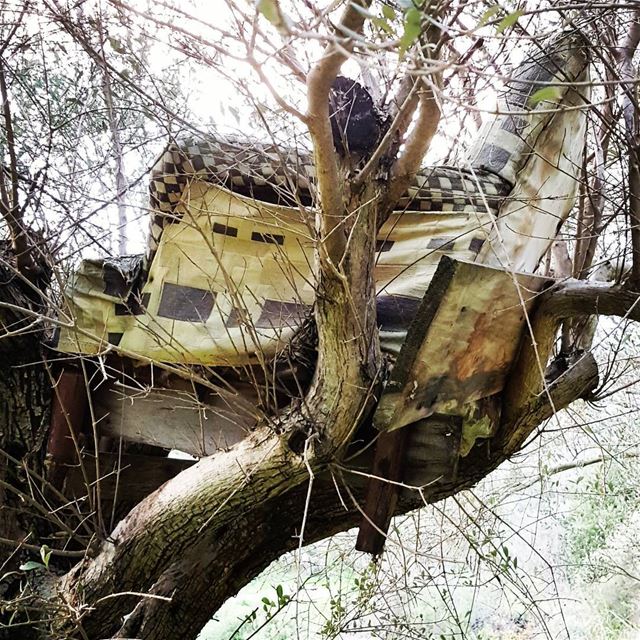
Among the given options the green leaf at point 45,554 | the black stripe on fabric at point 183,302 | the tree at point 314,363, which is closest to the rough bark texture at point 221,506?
the tree at point 314,363

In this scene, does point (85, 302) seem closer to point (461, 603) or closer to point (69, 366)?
point (69, 366)

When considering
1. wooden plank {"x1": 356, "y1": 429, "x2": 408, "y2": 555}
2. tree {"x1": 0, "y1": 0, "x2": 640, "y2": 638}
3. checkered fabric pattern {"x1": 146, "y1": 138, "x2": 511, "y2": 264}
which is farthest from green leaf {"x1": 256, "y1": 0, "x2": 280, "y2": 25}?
wooden plank {"x1": 356, "y1": 429, "x2": 408, "y2": 555}

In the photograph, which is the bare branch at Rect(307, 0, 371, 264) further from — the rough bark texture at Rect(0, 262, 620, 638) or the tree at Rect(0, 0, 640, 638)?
the rough bark texture at Rect(0, 262, 620, 638)

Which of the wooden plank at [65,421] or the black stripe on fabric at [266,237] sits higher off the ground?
the black stripe on fabric at [266,237]

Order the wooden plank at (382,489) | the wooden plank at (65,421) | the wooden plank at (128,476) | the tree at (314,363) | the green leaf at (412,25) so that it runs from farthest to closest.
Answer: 1. the wooden plank at (128,476)
2. the wooden plank at (65,421)
3. the wooden plank at (382,489)
4. the tree at (314,363)
5. the green leaf at (412,25)

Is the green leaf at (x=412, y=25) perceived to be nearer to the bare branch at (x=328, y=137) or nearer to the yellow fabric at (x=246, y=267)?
the bare branch at (x=328, y=137)

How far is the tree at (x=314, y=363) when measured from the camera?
149cm

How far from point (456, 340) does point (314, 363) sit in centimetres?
47

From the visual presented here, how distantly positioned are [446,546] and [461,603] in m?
1.96

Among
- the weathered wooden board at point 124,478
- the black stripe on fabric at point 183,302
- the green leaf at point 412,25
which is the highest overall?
the green leaf at point 412,25

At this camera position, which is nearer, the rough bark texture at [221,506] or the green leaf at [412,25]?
the green leaf at [412,25]

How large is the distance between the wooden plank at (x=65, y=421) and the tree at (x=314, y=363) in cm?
5

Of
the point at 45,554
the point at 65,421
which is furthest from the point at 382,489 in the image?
the point at 65,421

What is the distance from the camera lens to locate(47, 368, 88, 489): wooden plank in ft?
7.34
